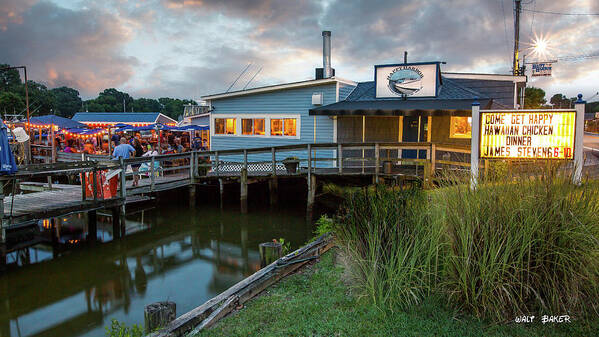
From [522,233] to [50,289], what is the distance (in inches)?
325

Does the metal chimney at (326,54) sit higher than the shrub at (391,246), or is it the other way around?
the metal chimney at (326,54)

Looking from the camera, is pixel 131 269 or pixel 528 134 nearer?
pixel 528 134

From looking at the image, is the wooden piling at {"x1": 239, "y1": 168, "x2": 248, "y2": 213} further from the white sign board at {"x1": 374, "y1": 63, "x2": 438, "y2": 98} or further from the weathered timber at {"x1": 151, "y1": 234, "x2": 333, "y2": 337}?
the weathered timber at {"x1": 151, "y1": 234, "x2": 333, "y2": 337}

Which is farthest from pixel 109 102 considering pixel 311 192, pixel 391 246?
pixel 391 246

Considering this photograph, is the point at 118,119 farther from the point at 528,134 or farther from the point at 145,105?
the point at 145,105

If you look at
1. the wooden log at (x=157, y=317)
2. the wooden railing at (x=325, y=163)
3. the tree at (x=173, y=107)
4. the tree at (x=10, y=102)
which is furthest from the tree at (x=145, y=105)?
the wooden log at (x=157, y=317)

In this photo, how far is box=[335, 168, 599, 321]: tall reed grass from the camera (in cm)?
385

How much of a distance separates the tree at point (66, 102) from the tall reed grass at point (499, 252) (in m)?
95.3

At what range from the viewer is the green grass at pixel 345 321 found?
3674 millimetres

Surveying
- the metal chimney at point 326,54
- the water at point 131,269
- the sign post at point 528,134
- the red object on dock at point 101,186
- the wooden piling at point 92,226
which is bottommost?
the water at point 131,269

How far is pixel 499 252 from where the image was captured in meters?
3.93

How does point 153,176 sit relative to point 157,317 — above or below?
above

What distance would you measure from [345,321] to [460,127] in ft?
41.5

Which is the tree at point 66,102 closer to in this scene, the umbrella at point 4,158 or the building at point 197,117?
the building at point 197,117
